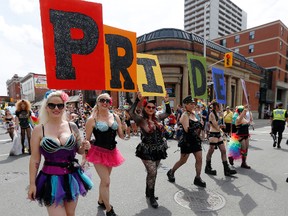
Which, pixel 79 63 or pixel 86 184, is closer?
pixel 86 184

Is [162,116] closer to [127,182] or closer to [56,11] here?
[127,182]

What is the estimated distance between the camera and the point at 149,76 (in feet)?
15.5

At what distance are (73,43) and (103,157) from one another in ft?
5.58

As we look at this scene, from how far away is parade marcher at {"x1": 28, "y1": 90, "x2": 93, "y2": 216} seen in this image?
189 cm

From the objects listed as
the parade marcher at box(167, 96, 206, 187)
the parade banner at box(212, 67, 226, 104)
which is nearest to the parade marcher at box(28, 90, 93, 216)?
the parade marcher at box(167, 96, 206, 187)

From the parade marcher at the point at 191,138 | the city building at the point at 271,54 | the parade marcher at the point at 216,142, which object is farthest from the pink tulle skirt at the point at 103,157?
the city building at the point at 271,54

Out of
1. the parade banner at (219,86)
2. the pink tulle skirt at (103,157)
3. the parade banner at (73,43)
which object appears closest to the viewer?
the parade banner at (73,43)

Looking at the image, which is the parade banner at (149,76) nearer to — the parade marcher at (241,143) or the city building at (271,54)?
the parade marcher at (241,143)

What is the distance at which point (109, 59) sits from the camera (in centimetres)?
360

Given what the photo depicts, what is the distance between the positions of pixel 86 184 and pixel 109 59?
2337 millimetres

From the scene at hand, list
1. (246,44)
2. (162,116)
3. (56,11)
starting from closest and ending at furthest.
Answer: (56,11)
(162,116)
(246,44)

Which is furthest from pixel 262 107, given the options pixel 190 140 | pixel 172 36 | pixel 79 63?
pixel 79 63

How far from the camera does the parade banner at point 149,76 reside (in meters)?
4.55

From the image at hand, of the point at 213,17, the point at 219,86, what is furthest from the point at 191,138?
the point at 213,17
